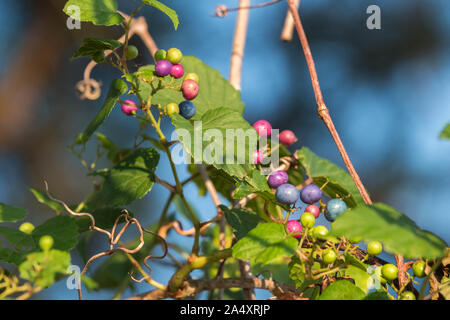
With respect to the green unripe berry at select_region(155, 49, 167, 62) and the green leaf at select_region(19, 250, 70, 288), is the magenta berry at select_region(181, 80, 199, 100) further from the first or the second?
the green leaf at select_region(19, 250, 70, 288)

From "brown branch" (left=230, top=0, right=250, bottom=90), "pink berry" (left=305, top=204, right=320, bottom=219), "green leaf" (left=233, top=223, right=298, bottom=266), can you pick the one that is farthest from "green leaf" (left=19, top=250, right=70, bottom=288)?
"brown branch" (left=230, top=0, right=250, bottom=90)

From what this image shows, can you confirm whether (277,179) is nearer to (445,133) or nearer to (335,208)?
(335,208)

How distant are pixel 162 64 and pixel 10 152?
1.90 m

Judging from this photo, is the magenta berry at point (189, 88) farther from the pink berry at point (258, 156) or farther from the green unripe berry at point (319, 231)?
the green unripe berry at point (319, 231)

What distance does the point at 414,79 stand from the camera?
2846mm

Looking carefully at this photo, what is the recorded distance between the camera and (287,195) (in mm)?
567

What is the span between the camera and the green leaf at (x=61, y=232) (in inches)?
21.0

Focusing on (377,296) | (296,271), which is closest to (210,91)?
(296,271)

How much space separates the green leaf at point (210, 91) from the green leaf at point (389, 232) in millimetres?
383

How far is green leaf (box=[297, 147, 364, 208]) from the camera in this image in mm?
693
